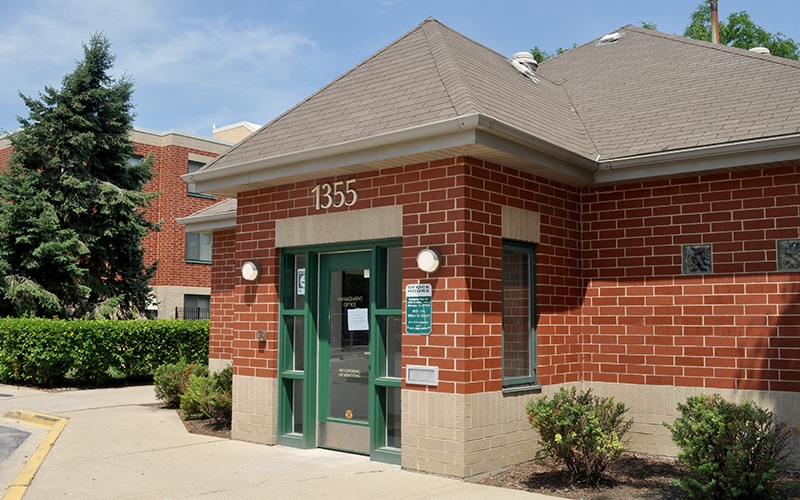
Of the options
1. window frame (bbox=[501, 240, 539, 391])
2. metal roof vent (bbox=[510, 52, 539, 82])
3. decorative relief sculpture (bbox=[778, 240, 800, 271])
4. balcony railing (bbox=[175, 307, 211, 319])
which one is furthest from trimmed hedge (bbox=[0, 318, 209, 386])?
decorative relief sculpture (bbox=[778, 240, 800, 271])

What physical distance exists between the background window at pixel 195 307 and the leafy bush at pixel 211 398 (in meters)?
19.7

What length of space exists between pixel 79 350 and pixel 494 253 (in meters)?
12.5

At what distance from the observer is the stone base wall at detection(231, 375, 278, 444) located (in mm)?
9758

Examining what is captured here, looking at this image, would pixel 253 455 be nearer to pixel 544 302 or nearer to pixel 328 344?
pixel 328 344

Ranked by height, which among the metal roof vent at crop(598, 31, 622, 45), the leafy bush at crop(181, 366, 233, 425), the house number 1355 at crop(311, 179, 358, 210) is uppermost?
the metal roof vent at crop(598, 31, 622, 45)

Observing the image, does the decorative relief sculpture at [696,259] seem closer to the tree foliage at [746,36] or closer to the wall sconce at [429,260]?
the wall sconce at [429,260]

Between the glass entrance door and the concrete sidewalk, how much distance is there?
313mm

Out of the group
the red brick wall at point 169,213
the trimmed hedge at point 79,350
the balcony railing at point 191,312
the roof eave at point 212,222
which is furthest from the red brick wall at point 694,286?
the red brick wall at point 169,213

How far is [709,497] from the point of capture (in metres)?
6.51

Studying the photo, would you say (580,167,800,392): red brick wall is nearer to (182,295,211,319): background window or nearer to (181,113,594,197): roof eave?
(181,113,594,197): roof eave

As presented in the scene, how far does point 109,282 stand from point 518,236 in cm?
1817

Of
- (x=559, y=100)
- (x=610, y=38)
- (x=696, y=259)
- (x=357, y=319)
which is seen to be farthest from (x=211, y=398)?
(x=610, y=38)

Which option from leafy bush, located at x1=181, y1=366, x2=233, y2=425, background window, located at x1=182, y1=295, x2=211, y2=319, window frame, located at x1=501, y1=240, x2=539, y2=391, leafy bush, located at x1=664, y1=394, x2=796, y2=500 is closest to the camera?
leafy bush, located at x1=664, y1=394, x2=796, y2=500

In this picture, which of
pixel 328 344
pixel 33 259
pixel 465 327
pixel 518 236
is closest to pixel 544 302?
pixel 518 236
